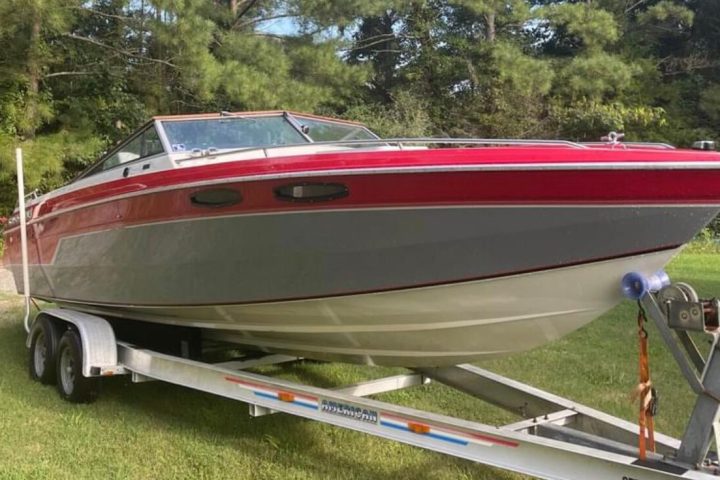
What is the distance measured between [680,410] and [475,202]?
7.87ft

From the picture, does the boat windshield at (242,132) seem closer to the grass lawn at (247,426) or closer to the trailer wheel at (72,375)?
the trailer wheel at (72,375)

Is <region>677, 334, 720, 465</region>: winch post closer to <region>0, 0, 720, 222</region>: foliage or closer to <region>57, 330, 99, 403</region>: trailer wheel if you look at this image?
<region>57, 330, 99, 403</region>: trailer wheel

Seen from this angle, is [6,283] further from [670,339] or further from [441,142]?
[670,339]

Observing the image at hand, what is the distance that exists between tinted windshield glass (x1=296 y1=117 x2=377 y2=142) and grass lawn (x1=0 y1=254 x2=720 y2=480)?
1806mm

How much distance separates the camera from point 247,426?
4.21 meters

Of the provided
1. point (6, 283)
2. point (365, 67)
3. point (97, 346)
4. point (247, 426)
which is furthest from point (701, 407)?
point (365, 67)

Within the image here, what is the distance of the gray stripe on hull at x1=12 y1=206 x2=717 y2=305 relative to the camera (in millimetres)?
2648

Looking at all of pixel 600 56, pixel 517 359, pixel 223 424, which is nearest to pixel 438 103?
pixel 600 56

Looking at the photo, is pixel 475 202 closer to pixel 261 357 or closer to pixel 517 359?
pixel 261 357

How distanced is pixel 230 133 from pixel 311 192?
158 cm

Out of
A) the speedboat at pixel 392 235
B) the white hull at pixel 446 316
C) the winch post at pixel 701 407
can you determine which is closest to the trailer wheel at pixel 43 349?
the speedboat at pixel 392 235

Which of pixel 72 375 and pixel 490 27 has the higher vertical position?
pixel 490 27

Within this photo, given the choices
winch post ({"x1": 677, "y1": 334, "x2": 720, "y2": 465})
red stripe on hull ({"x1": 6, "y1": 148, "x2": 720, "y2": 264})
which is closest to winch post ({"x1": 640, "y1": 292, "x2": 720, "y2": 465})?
winch post ({"x1": 677, "y1": 334, "x2": 720, "y2": 465})

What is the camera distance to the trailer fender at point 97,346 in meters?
4.18
